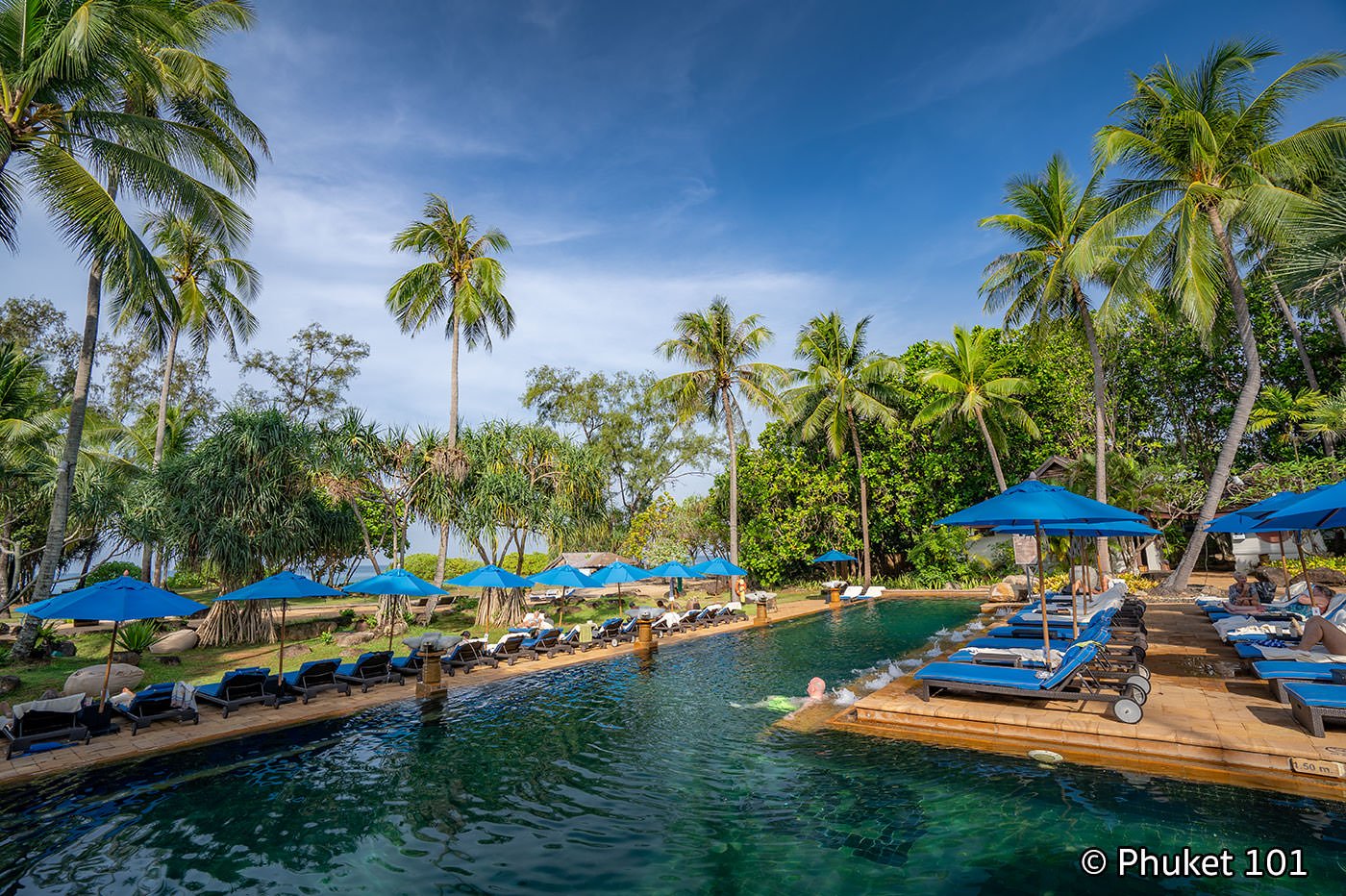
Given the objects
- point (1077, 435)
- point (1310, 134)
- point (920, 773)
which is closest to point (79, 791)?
point (920, 773)

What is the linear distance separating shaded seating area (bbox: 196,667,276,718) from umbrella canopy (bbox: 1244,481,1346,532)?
1510cm

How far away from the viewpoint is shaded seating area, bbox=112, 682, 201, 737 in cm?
868

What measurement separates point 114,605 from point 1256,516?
59.9ft

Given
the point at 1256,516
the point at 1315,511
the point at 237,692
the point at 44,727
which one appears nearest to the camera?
the point at 1315,511

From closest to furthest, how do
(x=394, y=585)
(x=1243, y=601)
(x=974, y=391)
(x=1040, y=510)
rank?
1. (x=1040, y=510)
2. (x=1243, y=601)
3. (x=394, y=585)
4. (x=974, y=391)

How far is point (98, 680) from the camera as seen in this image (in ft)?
34.8

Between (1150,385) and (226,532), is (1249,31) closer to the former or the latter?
(1150,385)

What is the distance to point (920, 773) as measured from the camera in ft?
20.9

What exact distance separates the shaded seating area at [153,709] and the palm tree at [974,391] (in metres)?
25.2

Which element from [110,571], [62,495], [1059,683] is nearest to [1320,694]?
A: [1059,683]

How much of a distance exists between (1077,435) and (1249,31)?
16471 millimetres

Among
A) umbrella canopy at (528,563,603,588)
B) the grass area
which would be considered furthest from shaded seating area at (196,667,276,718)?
umbrella canopy at (528,563,603,588)

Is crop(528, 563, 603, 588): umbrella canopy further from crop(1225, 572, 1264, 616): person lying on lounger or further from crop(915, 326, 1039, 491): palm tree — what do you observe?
crop(915, 326, 1039, 491): palm tree

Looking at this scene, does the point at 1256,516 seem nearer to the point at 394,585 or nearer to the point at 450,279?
the point at 394,585
